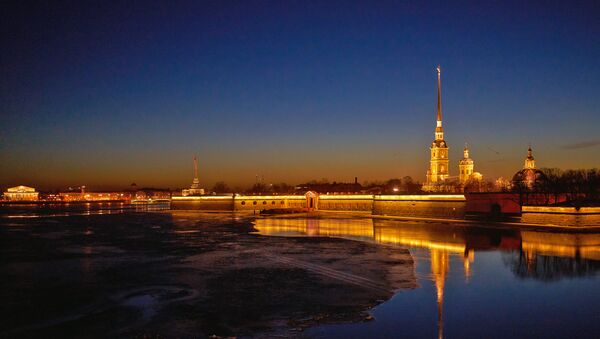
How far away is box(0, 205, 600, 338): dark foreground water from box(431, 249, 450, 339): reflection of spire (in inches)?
2.0

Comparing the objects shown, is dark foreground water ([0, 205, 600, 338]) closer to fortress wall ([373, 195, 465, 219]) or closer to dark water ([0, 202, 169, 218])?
fortress wall ([373, 195, 465, 219])

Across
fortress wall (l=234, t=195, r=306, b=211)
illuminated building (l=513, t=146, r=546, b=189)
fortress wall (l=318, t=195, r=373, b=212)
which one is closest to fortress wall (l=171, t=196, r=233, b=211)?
fortress wall (l=234, t=195, r=306, b=211)

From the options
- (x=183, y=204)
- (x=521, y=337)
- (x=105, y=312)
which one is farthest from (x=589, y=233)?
(x=183, y=204)

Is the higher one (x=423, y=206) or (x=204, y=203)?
(x=423, y=206)

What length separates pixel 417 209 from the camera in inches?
2466

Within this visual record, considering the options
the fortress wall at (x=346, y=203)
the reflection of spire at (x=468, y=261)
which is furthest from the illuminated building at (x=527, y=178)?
the reflection of spire at (x=468, y=261)

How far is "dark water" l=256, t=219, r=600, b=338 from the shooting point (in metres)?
12.9

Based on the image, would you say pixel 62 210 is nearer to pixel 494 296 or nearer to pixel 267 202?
pixel 267 202

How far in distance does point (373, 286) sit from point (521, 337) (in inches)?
246

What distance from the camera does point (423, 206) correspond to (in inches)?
2437

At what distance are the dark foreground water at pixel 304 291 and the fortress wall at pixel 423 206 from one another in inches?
998

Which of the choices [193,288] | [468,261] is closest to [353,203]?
[468,261]

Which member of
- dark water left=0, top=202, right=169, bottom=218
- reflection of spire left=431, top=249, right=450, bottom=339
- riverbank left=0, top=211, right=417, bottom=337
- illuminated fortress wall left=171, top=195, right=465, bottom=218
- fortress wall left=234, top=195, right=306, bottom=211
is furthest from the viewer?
fortress wall left=234, top=195, right=306, bottom=211

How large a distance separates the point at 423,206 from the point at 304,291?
4728cm
